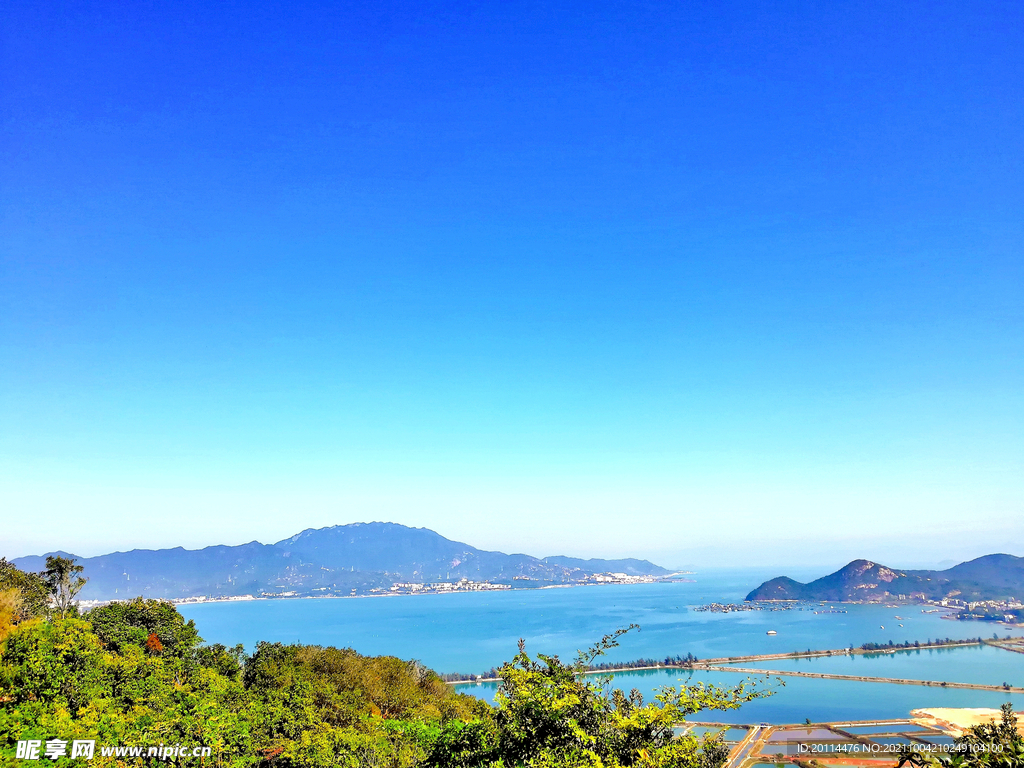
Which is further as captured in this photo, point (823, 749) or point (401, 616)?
point (401, 616)

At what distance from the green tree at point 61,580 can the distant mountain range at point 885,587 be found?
18917 centimetres

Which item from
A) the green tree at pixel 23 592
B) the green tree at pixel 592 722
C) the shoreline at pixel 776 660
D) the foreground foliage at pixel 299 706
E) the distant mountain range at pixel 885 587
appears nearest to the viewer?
the green tree at pixel 592 722

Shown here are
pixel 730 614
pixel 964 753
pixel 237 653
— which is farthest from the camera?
pixel 730 614

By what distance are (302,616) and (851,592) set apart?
558 ft

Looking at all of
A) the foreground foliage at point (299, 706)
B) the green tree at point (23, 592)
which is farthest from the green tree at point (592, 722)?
the green tree at point (23, 592)

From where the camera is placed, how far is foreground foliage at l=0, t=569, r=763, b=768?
6.91 m

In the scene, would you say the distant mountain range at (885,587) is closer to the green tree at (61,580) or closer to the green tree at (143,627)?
the green tree at (143,627)

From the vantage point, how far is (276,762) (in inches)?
576

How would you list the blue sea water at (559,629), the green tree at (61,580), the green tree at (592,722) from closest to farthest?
the green tree at (592,722)
the green tree at (61,580)
the blue sea water at (559,629)

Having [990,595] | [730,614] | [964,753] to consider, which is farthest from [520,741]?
[990,595]

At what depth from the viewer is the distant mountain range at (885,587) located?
165375 mm

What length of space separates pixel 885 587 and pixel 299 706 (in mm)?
208238

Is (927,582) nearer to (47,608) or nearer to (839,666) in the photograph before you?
(839,666)

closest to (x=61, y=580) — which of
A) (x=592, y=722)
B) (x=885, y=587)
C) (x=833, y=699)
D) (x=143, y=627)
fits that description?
(x=143, y=627)
